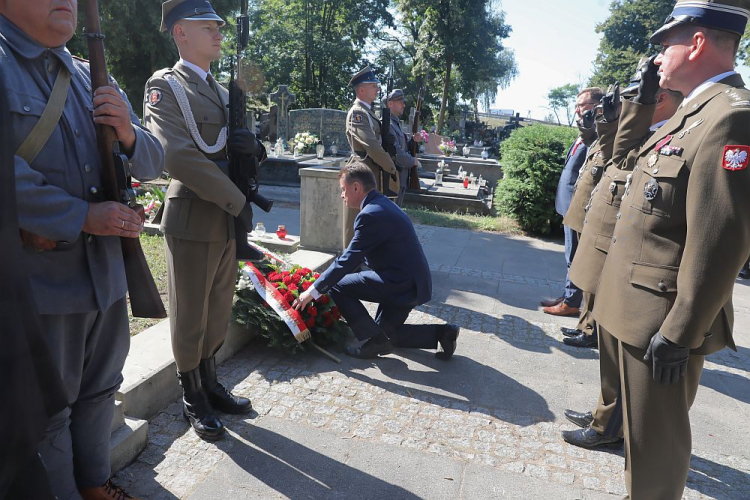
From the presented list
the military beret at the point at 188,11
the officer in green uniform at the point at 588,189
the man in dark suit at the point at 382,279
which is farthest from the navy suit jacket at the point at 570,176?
the military beret at the point at 188,11

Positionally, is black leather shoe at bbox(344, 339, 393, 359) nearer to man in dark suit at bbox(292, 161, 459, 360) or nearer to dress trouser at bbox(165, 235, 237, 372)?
man in dark suit at bbox(292, 161, 459, 360)

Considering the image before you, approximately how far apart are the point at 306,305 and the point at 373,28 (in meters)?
36.4

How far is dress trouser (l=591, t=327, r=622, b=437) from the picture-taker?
123 inches

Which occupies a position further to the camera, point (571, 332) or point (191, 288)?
point (571, 332)

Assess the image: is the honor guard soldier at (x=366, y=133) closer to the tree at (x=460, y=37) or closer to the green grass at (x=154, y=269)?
the green grass at (x=154, y=269)

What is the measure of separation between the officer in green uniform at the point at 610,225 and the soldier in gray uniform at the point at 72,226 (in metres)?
2.62

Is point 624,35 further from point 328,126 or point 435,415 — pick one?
point 435,415

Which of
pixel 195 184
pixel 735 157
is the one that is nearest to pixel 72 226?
pixel 195 184

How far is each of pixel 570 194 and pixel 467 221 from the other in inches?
184

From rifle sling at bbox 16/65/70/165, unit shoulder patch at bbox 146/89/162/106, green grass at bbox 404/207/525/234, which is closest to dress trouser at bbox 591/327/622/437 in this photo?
unit shoulder patch at bbox 146/89/162/106

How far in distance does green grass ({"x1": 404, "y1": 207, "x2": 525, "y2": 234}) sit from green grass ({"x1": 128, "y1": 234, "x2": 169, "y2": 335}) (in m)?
5.08

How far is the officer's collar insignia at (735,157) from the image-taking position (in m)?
1.92

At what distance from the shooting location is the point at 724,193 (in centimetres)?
195

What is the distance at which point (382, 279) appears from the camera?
414 centimetres
